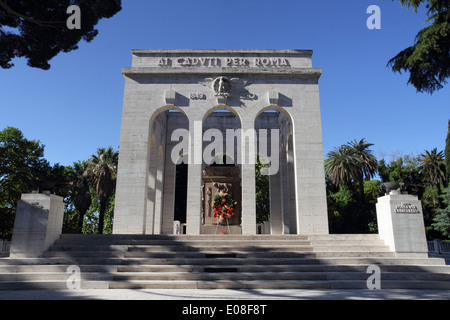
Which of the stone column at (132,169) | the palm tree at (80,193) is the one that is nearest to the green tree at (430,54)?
the stone column at (132,169)

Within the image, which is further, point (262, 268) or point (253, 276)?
point (262, 268)

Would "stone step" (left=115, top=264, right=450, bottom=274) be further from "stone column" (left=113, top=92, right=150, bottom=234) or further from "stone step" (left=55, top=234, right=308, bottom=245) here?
"stone column" (left=113, top=92, right=150, bottom=234)

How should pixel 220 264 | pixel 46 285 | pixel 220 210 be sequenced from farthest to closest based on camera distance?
pixel 220 210, pixel 220 264, pixel 46 285

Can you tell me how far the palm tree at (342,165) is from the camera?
35562 millimetres

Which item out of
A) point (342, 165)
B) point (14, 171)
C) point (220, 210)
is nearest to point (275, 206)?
point (220, 210)

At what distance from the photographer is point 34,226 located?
10.8 meters

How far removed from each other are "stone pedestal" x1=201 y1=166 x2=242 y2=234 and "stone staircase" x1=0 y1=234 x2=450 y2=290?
236 inches

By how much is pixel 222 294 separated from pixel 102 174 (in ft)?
86.0

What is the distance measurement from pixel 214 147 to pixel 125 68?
9.21 meters

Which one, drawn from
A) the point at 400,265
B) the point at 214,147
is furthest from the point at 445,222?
the point at 214,147

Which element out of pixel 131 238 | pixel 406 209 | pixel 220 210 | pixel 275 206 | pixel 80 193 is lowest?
pixel 131 238

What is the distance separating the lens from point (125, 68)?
659 inches

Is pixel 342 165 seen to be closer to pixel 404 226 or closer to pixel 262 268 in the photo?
pixel 404 226

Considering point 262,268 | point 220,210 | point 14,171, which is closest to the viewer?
point 262,268
